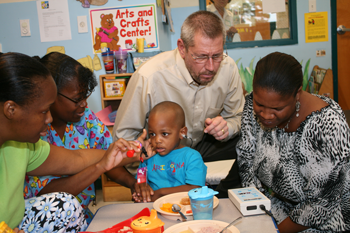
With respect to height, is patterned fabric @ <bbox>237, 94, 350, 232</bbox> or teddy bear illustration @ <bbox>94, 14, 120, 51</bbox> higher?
teddy bear illustration @ <bbox>94, 14, 120, 51</bbox>

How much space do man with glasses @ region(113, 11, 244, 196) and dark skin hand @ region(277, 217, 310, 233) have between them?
396 mm

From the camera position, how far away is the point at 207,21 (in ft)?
6.31

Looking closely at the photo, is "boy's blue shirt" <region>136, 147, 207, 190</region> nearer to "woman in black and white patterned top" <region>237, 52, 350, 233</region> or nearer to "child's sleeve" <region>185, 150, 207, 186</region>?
"child's sleeve" <region>185, 150, 207, 186</region>

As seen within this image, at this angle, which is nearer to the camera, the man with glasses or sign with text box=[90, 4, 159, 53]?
the man with glasses

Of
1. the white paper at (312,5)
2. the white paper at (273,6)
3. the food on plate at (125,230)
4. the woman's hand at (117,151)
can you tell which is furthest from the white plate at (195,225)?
the white paper at (312,5)

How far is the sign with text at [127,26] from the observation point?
A: 134 inches

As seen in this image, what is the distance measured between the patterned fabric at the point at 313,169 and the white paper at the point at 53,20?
2847 millimetres

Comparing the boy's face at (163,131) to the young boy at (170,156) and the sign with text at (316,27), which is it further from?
the sign with text at (316,27)

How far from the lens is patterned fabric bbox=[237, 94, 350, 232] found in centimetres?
143

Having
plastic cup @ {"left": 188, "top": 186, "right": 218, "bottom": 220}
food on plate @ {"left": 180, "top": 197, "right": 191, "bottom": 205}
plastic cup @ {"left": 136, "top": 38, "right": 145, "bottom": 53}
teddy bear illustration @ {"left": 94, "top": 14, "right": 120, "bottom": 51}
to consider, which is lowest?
food on plate @ {"left": 180, "top": 197, "right": 191, "bottom": 205}

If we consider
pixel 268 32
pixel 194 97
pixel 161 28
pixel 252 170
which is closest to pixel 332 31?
pixel 268 32

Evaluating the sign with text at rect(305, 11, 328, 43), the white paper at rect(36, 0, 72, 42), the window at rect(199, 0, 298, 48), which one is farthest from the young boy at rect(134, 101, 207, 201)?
the sign with text at rect(305, 11, 328, 43)

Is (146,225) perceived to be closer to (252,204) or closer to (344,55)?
(252,204)

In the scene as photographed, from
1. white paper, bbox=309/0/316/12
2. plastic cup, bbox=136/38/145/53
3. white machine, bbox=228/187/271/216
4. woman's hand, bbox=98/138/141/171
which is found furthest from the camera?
white paper, bbox=309/0/316/12
